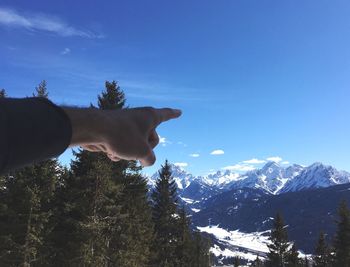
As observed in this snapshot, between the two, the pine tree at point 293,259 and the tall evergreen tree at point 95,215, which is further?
the pine tree at point 293,259

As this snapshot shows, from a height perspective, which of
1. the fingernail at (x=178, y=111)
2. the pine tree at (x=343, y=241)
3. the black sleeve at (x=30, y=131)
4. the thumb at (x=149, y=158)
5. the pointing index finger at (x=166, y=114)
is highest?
the pine tree at (x=343, y=241)

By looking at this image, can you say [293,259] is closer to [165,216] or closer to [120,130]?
[165,216]

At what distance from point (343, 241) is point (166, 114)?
184ft

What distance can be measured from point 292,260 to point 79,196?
164ft

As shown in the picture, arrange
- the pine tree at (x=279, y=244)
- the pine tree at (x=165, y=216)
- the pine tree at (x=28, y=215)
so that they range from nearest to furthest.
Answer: the pine tree at (x=28, y=215) < the pine tree at (x=165, y=216) < the pine tree at (x=279, y=244)

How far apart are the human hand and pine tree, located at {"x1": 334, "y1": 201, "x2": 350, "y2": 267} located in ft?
181

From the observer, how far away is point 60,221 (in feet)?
87.5

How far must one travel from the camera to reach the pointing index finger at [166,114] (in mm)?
1983

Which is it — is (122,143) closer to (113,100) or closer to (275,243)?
(113,100)

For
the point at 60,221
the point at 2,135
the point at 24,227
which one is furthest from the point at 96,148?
the point at 60,221

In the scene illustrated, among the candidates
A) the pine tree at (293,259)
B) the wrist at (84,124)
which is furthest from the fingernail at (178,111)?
the pine tree at (293,259)

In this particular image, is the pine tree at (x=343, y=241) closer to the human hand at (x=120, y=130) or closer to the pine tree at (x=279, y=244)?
the pine tree at (x=279, y=244)

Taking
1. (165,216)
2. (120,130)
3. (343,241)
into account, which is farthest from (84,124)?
(343,241)

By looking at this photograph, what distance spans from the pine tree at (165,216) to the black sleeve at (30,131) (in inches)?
1997
